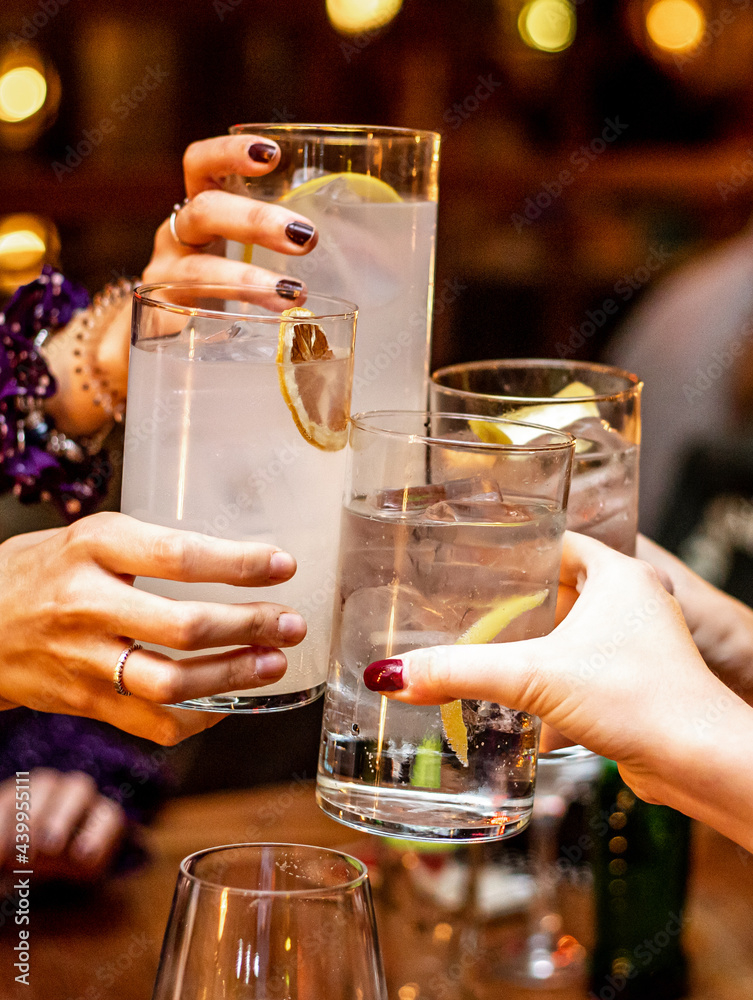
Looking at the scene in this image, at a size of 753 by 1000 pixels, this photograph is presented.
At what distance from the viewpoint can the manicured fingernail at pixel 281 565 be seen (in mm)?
828

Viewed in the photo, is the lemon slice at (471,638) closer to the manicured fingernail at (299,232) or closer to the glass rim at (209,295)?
the glass rim at (209,295)

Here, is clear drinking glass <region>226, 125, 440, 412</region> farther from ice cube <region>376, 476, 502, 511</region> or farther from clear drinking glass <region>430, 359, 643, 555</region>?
ice cube <region>376, 476, 502, 511</region>

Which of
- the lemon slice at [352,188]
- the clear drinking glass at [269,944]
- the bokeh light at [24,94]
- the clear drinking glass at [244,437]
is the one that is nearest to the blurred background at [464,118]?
the bokeh light at [24,94]

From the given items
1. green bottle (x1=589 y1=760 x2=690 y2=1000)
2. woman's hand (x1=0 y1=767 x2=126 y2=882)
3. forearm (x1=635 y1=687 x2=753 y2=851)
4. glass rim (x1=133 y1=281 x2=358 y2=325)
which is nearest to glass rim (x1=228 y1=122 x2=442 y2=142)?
glass rim (x1=133 y1=281 x2=358 y2=325)

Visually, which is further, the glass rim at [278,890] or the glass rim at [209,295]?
the glass rim at [209,295]

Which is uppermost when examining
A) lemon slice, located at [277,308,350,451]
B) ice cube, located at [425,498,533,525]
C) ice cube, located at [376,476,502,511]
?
lemon slice, located at [277,308,350,451]

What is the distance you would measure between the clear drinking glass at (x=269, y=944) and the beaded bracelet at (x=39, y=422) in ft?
3.29

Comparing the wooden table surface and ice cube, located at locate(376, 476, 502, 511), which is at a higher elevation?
ice cube, located at locate(376, 476, 502, 511)

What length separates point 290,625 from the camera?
0.85 metres

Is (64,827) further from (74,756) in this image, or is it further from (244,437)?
(244,437)

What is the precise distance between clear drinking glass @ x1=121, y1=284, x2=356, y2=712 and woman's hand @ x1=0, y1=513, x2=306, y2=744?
0.03 meters

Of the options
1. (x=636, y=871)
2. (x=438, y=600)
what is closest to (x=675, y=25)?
(x=636, y=871)

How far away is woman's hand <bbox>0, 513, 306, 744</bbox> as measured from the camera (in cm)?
81

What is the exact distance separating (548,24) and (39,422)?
7.91ft
